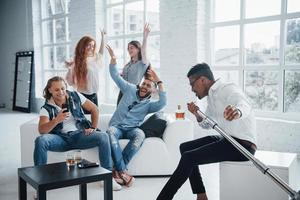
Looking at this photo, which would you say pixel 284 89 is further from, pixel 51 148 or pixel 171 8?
pixel 51 148

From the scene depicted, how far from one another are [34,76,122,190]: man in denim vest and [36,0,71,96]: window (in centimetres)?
528

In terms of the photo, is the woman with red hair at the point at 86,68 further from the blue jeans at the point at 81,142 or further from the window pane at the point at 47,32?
the window pane at the point at 47,32

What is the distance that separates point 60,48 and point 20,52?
5.18 ft

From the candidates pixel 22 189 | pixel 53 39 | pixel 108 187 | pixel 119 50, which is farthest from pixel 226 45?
pixel 53 39

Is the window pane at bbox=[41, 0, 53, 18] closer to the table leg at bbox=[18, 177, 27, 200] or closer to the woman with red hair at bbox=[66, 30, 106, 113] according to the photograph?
the woman with red hair at bbox=[66, 30, 106, 113]

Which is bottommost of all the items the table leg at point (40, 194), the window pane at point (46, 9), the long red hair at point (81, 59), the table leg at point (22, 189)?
the table leg at point (22, 189)

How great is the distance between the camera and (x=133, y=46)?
13.6 feet

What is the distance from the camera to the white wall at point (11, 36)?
30.8ft

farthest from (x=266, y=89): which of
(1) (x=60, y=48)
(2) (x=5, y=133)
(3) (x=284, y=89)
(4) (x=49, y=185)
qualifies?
(1) (x=60, y=48)

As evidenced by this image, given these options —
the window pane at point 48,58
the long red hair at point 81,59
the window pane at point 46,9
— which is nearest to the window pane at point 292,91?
the long red hair at point 81,59

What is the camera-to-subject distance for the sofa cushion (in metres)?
3.65

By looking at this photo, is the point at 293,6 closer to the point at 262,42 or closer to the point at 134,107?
the point at 262,42

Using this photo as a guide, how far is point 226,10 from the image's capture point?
5.14m

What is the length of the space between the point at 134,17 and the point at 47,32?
3.39 m
